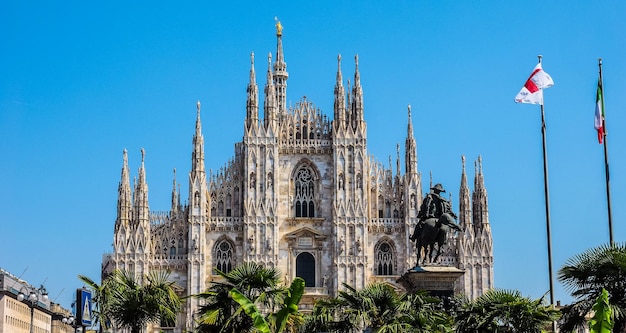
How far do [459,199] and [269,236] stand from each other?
14080mm

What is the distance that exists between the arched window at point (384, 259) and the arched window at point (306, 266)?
455cm

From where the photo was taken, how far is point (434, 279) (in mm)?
37750

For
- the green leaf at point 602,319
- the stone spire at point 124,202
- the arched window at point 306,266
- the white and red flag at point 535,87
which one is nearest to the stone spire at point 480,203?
the arched window at point 306,266

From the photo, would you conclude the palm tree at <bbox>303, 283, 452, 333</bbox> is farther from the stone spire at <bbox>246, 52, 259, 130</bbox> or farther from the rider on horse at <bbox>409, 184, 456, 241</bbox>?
the stone spire at <bbox>246, 52, 259, 130</bbox>

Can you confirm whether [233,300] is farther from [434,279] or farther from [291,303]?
[434,279]

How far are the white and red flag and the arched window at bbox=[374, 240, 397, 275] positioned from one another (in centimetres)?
3959

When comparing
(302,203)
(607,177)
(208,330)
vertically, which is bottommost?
(208,330)

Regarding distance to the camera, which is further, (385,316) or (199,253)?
(199,253)

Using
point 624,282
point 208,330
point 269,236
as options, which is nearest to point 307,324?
point 208,330

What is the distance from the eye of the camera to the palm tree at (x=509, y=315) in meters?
34.6

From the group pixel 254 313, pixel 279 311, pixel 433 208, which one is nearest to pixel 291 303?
pixel 279 311

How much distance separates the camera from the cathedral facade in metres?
78.2

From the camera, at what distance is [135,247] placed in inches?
3051

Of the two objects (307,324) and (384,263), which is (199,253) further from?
(307,324)
